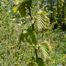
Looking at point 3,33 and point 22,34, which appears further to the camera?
point 3,33

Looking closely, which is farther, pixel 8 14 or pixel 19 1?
pixel 8 14

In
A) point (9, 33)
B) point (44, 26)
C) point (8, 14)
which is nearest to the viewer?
point (44, 26)

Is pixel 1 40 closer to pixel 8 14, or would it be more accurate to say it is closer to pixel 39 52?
pixel 8 14

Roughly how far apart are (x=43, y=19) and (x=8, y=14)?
277 centimetres

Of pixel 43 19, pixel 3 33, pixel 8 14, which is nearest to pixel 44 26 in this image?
pixel 43 19

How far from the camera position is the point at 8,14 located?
477 centimetres

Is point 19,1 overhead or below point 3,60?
overhead

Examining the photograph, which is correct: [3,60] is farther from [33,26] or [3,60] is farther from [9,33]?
[33,26]

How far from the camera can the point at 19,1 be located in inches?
80.1

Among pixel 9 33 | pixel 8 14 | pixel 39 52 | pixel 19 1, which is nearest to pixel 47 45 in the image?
pixel 39 52

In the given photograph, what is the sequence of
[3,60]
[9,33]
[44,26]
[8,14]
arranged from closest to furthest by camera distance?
1. [44,26]
2. [3,60]
3. [9,33]
4. [8,14]

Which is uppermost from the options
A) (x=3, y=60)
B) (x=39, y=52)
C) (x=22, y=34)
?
(x=22, y=34)

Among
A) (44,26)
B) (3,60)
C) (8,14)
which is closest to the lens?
(44,26)

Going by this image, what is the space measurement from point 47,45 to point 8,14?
267 centimetres
